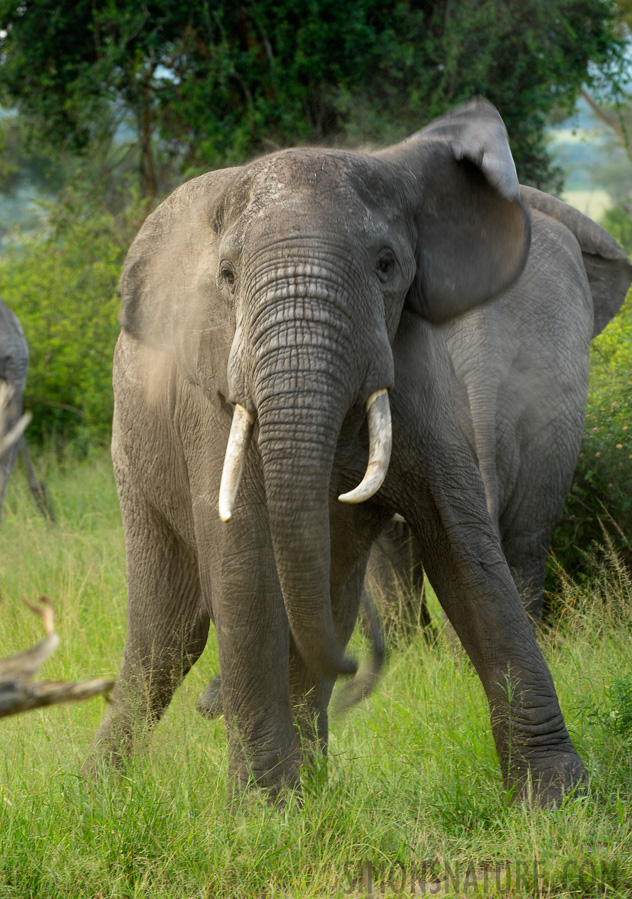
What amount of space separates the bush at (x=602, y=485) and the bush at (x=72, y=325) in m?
6.28

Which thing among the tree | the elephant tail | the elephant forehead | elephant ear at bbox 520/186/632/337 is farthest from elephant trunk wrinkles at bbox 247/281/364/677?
the tree

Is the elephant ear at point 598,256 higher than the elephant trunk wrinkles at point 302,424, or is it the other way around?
the elephant trunk wrinkles at point 302,424

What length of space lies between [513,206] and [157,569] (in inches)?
66.7

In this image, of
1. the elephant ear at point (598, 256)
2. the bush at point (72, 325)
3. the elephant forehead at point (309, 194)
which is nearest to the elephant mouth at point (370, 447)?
the elephant forehead at point (309, 194)

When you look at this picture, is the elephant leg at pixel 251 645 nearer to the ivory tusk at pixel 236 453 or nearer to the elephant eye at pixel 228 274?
the ivory tusk at pixel 236 453

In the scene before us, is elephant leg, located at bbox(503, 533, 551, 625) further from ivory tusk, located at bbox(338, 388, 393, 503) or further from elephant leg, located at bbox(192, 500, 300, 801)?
ivory tusk, located at bbox(338, 388, 393, 503)

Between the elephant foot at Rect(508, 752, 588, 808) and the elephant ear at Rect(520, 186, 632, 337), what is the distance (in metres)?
3.06

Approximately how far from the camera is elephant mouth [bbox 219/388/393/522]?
288 centimetres

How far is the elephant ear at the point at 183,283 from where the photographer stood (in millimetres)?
3344

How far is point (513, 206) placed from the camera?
3512 millimetres

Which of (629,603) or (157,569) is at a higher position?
(157,569)

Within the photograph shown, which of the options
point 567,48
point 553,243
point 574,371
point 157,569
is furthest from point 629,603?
point 567,48

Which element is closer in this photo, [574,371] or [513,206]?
[513,206]

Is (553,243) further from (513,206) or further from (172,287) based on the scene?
(172,287)
